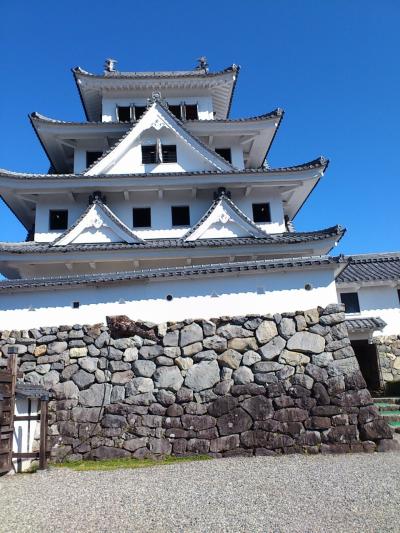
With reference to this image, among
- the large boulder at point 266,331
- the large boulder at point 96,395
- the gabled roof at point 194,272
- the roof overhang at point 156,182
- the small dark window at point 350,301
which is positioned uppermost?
the roof overhang at point 156,182

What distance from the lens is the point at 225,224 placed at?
12945mm

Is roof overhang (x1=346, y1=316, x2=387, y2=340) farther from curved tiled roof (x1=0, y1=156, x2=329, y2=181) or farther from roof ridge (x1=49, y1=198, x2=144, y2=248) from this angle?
roof ridge (x1=49, y1=198, x2=144, y2=248)

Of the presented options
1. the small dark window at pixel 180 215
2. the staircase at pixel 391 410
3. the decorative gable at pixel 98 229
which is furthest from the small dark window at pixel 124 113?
the staircase at pixel 391 410

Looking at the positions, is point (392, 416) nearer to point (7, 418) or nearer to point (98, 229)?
point (7, 418)

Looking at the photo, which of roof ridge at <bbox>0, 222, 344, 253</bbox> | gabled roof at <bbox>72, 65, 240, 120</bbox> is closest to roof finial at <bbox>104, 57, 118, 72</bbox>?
gabled roof at <bbox>72, 65, 240, 120</bbox>

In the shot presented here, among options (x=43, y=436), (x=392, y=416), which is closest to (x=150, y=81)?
(x=43, y=436)

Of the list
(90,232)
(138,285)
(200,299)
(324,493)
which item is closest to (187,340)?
(200,299)

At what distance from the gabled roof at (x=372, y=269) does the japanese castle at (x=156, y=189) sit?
33cm

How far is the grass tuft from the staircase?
421 cm

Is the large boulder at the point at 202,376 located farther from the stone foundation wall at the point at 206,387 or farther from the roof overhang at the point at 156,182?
the roof overhang at the point at 156,182

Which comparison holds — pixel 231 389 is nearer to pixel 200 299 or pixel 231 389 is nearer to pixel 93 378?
pixel 200 299

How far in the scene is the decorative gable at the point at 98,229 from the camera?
487 inches

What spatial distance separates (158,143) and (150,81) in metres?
2.90

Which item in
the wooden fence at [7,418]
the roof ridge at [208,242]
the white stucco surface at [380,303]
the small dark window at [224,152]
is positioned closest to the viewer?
the wooden fence at [7,418]
